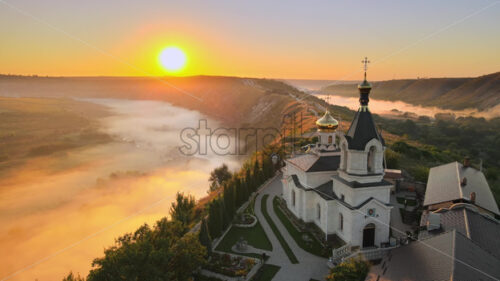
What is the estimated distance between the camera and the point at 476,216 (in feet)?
68.2

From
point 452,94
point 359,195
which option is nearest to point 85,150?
point 359,195

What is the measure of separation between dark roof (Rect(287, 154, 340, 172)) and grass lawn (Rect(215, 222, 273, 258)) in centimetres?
721

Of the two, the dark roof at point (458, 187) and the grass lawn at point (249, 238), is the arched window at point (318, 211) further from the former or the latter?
the dark roof at point (458, 187)

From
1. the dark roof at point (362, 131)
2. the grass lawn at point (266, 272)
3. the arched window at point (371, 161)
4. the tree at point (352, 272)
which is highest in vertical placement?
the dark roof at point (362, 131)

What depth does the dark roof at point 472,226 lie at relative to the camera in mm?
17625

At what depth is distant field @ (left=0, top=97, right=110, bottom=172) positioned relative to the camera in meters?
24.8

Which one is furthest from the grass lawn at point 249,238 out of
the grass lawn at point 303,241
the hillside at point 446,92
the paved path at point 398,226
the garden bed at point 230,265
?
the hillside at point 446,92

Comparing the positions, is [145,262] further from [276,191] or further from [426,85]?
[426,85]

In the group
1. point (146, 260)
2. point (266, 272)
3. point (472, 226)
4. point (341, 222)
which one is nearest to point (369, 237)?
point (341, 222)

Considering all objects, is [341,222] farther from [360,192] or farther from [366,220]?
[360,192]

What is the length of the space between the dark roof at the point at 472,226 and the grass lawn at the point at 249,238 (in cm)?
1216

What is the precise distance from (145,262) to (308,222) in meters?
16.3

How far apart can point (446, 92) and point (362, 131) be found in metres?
171

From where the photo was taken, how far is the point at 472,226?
19156mm
